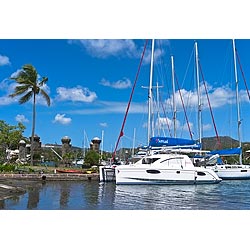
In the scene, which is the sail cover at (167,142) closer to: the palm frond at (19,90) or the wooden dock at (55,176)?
the wooden dock at (55,176)

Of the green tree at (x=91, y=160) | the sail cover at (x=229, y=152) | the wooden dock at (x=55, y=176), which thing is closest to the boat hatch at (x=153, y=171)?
the wooden dock at (x=55, y=176)

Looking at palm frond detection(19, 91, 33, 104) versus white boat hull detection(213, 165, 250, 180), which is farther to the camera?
palm frond detection(19, 91, 33, 104)

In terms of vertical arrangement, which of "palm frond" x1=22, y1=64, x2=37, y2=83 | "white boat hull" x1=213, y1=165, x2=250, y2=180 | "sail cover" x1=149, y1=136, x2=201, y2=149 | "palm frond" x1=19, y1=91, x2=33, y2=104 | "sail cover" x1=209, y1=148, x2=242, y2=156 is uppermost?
"palm frond" x1=22, y1=64, x2=37, y2=83

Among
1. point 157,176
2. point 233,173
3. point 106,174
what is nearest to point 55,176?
point 106,174

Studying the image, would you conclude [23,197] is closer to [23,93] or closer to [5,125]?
[23,93]

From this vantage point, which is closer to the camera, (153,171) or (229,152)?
(153,171)

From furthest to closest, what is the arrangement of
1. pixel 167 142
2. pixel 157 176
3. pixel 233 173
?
1. pixel 233 173
2. pixel 167 142
3. pixel 157 176

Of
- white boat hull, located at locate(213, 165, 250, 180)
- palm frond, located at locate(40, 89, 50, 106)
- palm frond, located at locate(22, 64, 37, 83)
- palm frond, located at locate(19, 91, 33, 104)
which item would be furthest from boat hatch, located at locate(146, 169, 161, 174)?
palm frond, located at locate(22, 64, 37, 83)

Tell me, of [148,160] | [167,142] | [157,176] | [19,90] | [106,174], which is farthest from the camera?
[19,90]

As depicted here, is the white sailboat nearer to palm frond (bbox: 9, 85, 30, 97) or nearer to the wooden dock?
the wooden dock

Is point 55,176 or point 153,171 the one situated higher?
point 153,171

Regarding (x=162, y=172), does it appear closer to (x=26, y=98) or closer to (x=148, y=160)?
(x=148, y=160)
